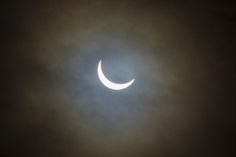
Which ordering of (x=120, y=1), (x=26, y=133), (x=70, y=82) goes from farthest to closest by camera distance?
(x=26, y=133), (x=70, y=82), (x=120, y=1)

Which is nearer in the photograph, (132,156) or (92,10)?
(92,10)

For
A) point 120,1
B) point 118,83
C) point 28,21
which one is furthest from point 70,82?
point 120,1

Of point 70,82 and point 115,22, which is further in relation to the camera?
point 70,82

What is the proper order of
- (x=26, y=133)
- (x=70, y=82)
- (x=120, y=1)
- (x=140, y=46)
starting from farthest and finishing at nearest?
(x=26, y=133) < (x=70, y=82) < (x=140, y=46) < (x=120, y=1)

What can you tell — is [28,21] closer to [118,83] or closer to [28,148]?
[118,83]

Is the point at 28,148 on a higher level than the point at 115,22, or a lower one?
lower

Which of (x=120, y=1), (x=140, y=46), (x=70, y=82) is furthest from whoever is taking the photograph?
(x=70, y=82)

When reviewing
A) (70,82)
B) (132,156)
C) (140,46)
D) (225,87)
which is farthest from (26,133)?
(225,87)

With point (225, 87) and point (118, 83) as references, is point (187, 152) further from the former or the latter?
point (118, 83)

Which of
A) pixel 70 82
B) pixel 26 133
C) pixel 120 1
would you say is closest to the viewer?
pixel 120 1
